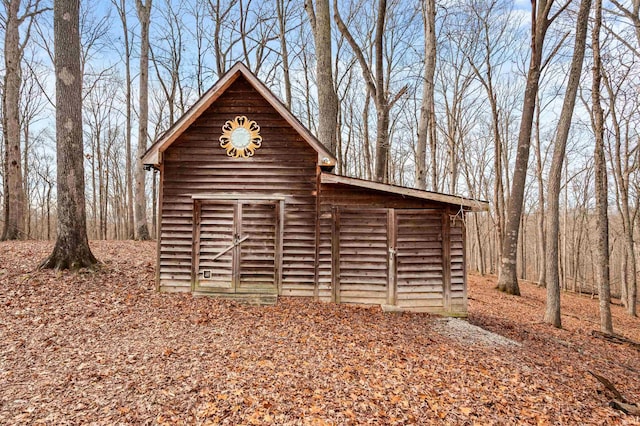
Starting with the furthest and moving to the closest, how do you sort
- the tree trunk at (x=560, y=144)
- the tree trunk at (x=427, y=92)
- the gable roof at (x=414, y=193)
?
the tree trunk at (x=427, y=92) → the tree trunk at (x=560, y=144) → the gable roof at (x=414, y=193)

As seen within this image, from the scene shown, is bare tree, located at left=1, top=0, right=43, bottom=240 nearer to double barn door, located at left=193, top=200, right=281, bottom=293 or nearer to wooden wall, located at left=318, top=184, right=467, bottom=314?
double barn door, located at left=193, top=200, right=281, bottom=293

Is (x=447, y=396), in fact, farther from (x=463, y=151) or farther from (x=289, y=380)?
(x=463, y=151)

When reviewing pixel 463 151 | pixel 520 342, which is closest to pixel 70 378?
pixel 520 342

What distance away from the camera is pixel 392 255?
7941 millimetres

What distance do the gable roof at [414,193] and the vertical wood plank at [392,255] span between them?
644mm

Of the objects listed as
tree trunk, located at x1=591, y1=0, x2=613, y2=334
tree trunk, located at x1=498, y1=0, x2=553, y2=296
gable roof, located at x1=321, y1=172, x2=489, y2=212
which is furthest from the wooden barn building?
tree trunk, located at x1=498, y1=0, x2=553, y2=296

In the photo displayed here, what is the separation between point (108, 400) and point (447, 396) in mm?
4187

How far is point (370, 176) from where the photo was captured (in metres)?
23.1

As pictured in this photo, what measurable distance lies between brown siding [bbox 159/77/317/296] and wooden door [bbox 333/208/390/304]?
0.68m

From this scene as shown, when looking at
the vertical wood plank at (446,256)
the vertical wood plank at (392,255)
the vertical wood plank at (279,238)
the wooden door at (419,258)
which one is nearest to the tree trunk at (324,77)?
the vertical wood plank at (279,238)

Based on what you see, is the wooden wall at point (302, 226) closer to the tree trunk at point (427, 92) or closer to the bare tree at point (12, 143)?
the tree trunk at point (427, 92)

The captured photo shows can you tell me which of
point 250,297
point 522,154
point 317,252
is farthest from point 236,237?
point 522,154

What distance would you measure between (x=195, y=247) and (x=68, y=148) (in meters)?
3.96

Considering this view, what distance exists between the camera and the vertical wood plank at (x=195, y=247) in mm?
7909
